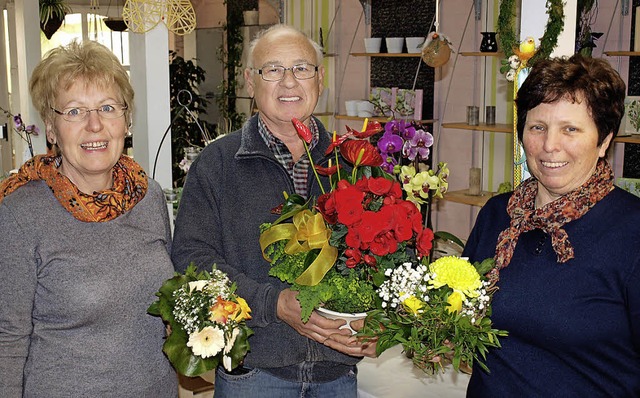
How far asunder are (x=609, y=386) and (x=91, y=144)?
1.31m

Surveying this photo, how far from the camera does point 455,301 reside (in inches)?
65.5

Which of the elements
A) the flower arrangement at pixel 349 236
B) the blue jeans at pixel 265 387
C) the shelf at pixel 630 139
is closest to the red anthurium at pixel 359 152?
the flower arrangement at pixel 349 236

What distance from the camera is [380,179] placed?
1.79 m

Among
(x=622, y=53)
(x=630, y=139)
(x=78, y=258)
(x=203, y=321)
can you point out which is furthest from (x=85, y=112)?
(x=622, y=53)

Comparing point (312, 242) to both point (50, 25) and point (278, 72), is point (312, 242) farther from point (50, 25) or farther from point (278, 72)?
point (50, 25)

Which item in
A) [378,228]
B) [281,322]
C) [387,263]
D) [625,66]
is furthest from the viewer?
[625,66]

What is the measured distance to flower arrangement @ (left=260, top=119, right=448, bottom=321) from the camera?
5.73 ft

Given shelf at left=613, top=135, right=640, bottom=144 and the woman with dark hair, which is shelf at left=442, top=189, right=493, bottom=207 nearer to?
shelf at left=613, top=135, right=640, bottom=144

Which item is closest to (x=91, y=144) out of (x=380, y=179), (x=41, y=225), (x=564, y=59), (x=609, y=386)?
(x=41, y=225)

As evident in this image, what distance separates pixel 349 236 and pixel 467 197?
14.4ft

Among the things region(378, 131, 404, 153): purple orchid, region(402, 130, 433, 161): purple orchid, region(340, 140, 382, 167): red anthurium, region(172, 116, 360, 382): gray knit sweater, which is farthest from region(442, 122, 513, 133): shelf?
region(340, 140, 382, 167): red anthurium

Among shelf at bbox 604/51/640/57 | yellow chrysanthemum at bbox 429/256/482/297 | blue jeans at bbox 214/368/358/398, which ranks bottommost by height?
blue jeans at bbox 214/368/358/398

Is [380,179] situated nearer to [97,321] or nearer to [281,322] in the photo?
[281,322]

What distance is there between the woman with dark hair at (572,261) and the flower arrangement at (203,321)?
604 mm
